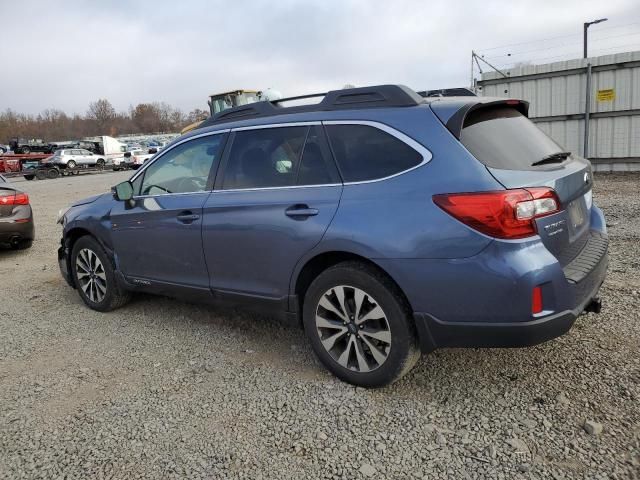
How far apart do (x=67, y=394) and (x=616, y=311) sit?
160 inches

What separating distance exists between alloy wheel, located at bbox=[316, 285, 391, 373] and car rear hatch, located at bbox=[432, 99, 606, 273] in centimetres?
101

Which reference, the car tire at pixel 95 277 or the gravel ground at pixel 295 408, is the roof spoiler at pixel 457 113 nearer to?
the gravel ground at pixel 295 408

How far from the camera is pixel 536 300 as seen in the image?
2564mm

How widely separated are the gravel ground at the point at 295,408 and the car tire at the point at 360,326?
165mm

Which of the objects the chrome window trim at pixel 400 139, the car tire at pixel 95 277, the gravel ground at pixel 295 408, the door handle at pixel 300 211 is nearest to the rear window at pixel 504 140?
the chrome window trim at pixel 400 139

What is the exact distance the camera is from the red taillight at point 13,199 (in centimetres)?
752

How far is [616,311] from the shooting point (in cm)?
404

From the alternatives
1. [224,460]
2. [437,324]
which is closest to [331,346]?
[437,324]

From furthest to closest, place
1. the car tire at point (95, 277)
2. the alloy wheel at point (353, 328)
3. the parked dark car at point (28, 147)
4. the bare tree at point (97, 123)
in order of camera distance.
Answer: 1. the bare tree at point (97, 123)
2. the parked dark car at point (28, 147)
3. the car tire at point (95, 277)
4. the alloy wheel at point (353, 328)

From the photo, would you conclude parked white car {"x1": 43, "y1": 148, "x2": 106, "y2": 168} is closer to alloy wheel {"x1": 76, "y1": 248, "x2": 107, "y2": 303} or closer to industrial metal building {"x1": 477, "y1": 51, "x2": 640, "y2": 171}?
industrial metal building {"x1": 477, "y1": 51, "x2": 640, "y2": 171}

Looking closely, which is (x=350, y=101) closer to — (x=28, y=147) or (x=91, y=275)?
(x=91, y=275)

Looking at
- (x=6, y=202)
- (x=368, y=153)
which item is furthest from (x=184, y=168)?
(x=6, y=202)

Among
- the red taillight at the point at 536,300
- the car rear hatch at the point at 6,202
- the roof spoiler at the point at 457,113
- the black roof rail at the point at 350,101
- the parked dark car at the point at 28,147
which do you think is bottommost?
the red taillight at the point at 536,300

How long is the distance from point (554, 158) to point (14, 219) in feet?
24.5
